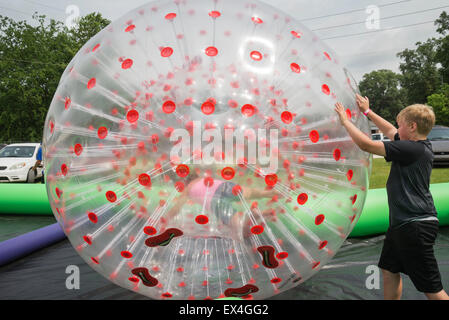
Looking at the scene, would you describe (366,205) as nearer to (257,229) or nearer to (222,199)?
(257,229)

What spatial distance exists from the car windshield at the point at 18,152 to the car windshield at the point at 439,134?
39.5 feet

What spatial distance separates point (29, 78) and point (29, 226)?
2063cm

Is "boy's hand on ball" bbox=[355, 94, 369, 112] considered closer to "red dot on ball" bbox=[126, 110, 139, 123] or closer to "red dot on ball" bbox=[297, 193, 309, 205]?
"red dot on ball" bbox=[297, 193, 309, 205]

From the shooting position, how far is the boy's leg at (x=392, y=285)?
2484 mm

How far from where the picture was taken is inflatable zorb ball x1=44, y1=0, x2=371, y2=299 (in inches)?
74.4

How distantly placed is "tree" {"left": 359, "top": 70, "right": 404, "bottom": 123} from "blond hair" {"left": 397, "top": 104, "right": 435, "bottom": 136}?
68694 millimetres

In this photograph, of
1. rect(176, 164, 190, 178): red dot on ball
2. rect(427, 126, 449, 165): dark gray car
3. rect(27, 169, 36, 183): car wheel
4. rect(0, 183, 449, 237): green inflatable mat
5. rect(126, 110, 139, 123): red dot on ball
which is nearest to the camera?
rect(176, 164, 190, 178): red dot on ball

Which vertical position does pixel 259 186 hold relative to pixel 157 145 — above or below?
below

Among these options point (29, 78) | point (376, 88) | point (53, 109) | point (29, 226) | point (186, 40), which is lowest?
point (29, 226)

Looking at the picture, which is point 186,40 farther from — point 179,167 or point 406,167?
point 406,167

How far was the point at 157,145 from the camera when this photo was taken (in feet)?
6.23

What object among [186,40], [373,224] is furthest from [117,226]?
[373,224]

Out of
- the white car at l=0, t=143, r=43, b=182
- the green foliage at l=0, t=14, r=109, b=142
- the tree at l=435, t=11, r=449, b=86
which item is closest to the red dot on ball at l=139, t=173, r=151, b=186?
the white car at l=0, t=143, r=43, b=182

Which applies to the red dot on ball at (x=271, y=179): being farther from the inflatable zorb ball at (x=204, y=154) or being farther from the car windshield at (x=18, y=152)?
the car windshield at (x=18, y=152)
